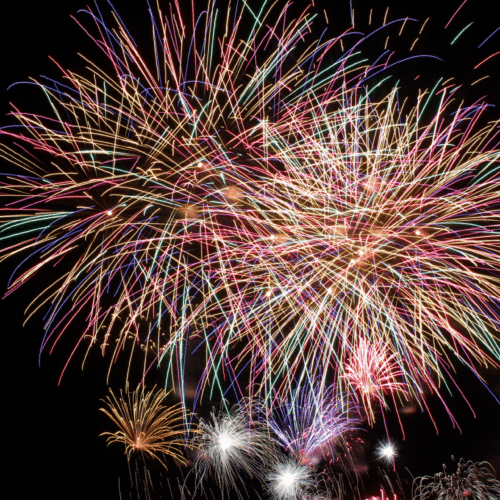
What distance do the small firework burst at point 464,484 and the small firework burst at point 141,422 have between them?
17.9 feet

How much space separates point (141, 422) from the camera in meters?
7.48

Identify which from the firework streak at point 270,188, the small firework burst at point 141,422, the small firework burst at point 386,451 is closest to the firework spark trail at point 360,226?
the firework streak at point 270,188

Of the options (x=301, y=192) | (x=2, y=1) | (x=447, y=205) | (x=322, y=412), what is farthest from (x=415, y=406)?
(x=2, y=1)

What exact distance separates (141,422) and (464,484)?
6.65m

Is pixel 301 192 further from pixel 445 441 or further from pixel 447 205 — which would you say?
pixel 445 441

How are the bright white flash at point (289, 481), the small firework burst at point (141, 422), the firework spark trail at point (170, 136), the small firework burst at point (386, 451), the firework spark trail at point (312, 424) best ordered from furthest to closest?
the small firework burst at point (386, 451)
the firework spark trail at point (312, 424)
the bright white flash at point (289, 481)
the small firework burst at point (141, 422)
the firework spark trail at point (170, 136)

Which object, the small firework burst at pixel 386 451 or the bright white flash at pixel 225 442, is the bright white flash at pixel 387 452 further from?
the bright white flash at pixel 225 442

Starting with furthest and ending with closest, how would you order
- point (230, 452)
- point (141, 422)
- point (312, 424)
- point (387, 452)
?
point (387, 452) < point (312, 424) < point (230, 452) < point (141, 422)

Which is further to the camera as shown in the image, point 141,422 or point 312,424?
point 312,424

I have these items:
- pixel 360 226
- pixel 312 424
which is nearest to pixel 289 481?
pixel 312 424

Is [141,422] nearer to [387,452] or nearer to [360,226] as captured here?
[360,226]

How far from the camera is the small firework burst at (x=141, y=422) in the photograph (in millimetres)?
7188

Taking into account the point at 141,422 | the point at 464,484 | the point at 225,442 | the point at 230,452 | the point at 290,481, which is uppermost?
the point at 141,422

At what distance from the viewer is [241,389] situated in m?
10.1
